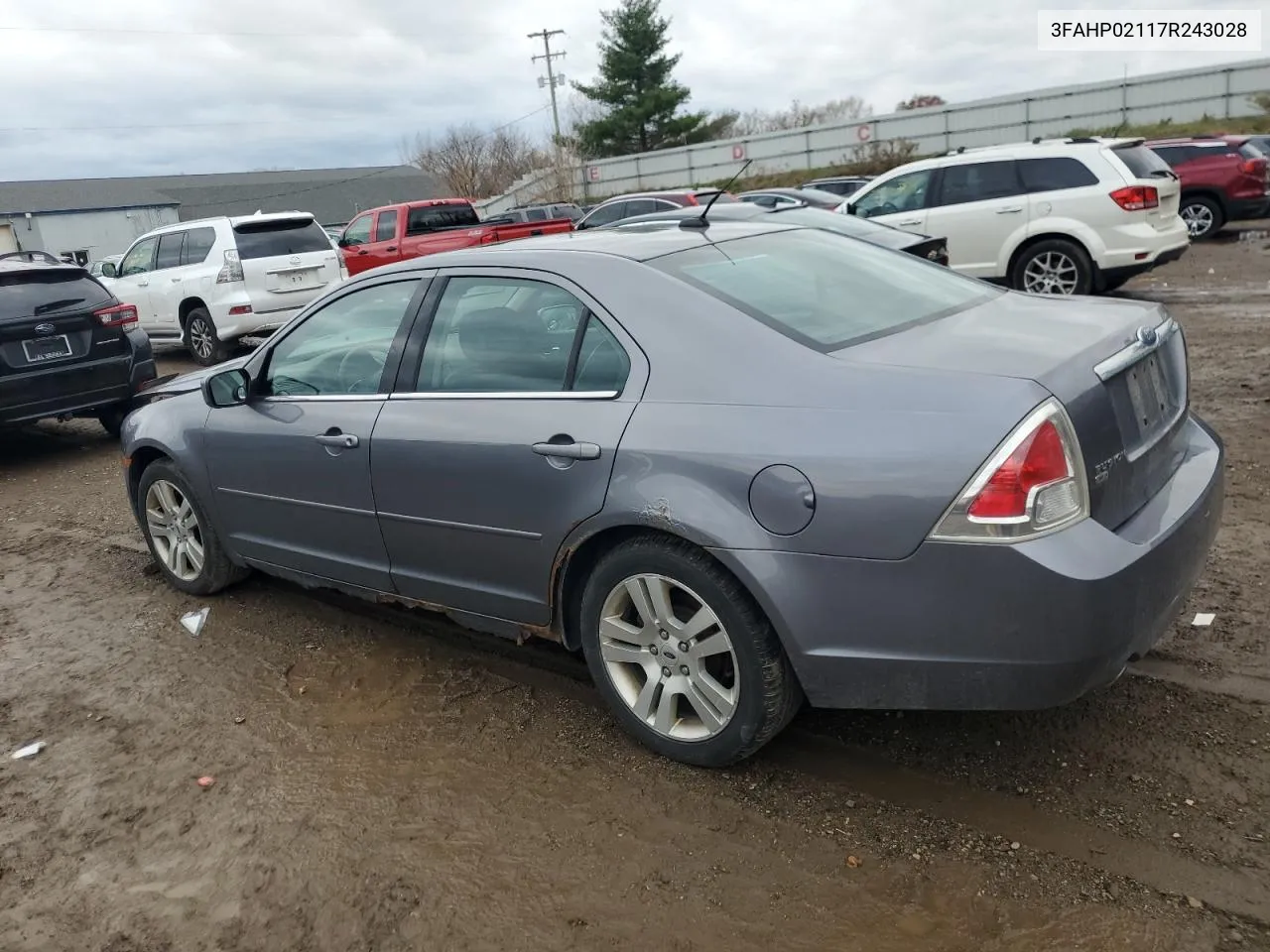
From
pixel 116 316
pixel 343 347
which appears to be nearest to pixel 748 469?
pixel 343 347

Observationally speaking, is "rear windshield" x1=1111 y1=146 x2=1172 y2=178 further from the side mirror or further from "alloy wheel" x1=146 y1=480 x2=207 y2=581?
"alloy wheel" x1=146 y1=480 x2=207 y2=581

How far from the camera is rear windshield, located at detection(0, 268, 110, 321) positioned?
793cm

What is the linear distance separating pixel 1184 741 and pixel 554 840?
1972 mm

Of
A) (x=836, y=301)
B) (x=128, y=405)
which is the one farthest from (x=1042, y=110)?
(x=836, y=301)

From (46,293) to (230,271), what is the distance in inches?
150

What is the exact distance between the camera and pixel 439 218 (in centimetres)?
1620

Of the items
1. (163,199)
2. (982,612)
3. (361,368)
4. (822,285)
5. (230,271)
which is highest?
(163,199)

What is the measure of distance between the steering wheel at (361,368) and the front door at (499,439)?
0.18 metres

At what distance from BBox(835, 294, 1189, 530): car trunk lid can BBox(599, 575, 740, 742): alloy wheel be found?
3.00 ft

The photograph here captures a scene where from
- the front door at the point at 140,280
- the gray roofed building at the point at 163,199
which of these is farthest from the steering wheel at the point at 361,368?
the gray roofed building at the point at 163,199

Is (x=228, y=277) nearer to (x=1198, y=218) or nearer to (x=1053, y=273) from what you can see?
(x=1053, y=273)

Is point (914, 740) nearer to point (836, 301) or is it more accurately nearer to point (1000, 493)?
point (1000, 493)

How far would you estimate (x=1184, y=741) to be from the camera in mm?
3105

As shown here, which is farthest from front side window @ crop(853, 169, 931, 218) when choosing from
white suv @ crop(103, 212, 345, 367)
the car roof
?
the car roof
